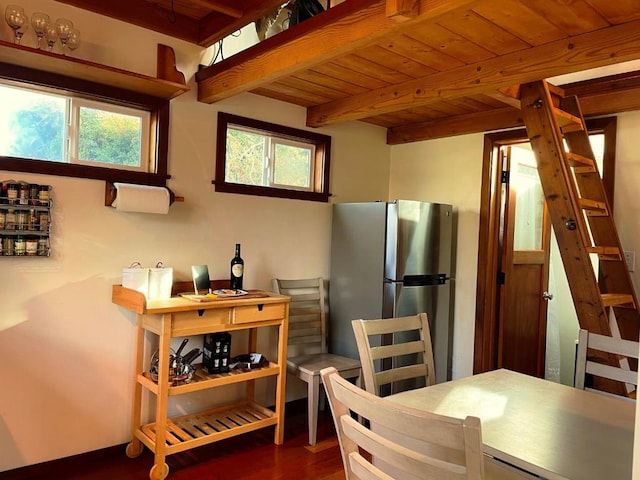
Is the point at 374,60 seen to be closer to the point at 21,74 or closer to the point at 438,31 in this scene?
the point at 438,31

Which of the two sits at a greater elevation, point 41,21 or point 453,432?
point 41,21

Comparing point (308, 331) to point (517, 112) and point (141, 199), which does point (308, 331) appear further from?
point (517, 112)

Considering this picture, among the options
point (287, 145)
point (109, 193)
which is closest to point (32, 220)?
point (109, 193)

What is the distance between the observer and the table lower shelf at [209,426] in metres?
2.43

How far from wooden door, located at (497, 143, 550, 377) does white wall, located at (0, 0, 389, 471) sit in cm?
180

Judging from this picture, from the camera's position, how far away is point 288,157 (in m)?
3.43

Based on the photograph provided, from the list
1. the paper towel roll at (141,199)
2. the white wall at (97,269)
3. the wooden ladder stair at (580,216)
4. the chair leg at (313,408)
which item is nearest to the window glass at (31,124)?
the white wall at (97,269)

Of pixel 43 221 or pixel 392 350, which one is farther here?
pixel 43 221

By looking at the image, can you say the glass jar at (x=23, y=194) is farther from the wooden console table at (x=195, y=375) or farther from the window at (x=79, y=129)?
the wooden console table at (x=195, y=375)

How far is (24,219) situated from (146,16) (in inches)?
49.2

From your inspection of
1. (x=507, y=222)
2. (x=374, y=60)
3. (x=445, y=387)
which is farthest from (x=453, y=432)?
(x=507, y=222)

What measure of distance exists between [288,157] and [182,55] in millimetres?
Answer: 1015

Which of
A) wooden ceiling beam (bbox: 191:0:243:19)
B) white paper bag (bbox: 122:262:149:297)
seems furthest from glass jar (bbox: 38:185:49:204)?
wooden ceiling beam (bbox: 191:0:243:19)

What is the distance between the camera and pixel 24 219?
2.24 metres
